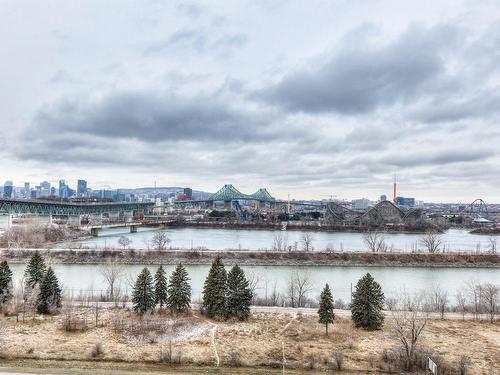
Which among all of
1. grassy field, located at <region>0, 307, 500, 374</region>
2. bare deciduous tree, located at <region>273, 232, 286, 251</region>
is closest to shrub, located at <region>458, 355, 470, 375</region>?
grassy field, located at <region>0, 307, 500, 374</region>

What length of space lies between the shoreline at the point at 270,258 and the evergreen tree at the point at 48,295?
12.5 meters

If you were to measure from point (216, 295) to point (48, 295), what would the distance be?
4.90 metres

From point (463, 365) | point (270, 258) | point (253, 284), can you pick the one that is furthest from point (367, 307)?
point (270, 258)

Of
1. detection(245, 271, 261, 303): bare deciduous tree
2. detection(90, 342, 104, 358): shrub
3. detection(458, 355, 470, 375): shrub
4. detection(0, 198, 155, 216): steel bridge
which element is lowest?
detection(90, 342, 104, 358): shrub

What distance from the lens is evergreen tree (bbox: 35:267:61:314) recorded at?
1167 centimetres

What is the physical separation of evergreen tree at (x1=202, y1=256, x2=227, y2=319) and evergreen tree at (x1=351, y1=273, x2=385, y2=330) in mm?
3584

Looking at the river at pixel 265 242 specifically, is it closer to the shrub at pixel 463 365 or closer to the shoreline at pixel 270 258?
the shoreline at pixel 270 258

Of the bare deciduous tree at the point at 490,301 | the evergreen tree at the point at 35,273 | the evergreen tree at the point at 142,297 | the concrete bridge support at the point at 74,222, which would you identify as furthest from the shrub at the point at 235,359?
the concrete bridge support at the point at 74,222

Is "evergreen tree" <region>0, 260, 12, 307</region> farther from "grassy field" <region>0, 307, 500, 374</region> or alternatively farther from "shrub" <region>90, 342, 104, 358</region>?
"shrub" <region>90, 342, 104, 358</region>

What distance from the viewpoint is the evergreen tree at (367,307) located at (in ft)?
34.6

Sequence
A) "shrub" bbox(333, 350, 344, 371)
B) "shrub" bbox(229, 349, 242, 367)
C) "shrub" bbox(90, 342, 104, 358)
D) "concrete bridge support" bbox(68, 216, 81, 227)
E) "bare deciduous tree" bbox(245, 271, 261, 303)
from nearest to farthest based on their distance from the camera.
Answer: "shrub" bbox(333, 350, 344, 371)
"shrub" bbox(229, 349, 242, 367)
"shrub" bbox(90, 342, 104, 358)
"bare deciduous tree" bbox(245, 271, 261, 303)
"concrete bridge support" bbox(68, 216, 81, 227)

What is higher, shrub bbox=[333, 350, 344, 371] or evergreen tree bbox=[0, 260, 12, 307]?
evergreen tree bbox=[0, 260, 12, 307]

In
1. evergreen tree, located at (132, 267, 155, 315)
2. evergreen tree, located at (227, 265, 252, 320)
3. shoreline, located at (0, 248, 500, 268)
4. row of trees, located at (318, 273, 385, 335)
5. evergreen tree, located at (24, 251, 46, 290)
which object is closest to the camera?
row of trees, located at (318, 273, 385, 335)

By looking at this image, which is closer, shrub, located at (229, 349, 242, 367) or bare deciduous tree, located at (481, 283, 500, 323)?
shrub, located at (229, 349, 242, 367)
